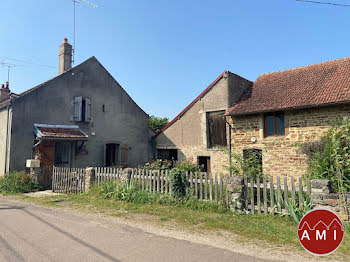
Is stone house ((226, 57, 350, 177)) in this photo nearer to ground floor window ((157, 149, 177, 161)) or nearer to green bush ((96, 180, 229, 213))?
ground floor window ((157, 149, 177, 161))

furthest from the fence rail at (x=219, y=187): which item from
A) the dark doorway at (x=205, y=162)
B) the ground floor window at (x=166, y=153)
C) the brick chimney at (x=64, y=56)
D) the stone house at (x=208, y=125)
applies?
the brick chimney at (x=64, y=56)

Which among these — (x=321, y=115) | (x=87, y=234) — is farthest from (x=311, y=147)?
(x=87, y=234)

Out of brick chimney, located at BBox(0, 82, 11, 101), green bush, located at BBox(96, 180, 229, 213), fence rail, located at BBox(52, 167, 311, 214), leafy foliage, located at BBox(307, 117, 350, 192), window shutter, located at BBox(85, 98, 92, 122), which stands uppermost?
brick chimney, located at BBox(0, 82, 11, 101)

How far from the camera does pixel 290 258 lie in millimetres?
3971

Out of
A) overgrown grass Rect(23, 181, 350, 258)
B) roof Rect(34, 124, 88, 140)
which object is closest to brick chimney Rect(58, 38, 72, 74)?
roof Rect(34, 124, 88, 140)

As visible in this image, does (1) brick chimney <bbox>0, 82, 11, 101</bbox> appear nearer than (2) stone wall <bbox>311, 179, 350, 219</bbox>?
No

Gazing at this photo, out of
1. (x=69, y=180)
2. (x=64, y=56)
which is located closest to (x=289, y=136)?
(x=69, y=180)

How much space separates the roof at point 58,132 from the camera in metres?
12.0

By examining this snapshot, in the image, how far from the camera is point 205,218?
247 inches

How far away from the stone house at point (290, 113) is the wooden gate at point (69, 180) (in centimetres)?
768

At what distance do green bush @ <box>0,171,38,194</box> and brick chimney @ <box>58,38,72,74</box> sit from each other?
734 centimetres

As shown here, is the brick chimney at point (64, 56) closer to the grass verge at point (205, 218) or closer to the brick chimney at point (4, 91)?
the brick chimney at point (4, 91)

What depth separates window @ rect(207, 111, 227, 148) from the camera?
541 inches

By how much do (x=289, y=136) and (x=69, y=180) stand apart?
1007 centimetres
